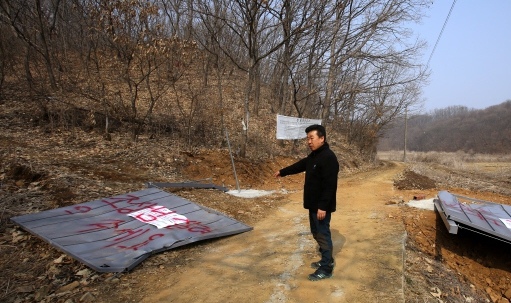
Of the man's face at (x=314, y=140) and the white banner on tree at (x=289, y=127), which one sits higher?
the white banner on tree at (x=289, y=127)

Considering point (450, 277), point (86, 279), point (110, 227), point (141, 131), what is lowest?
point (450, 277)

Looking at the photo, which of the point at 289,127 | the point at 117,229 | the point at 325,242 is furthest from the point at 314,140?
the point at 289,127

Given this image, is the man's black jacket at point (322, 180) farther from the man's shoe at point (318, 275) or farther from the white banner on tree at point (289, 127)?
the white banner on tree at point (289, 127)

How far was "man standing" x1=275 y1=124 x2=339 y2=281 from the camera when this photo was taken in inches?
154

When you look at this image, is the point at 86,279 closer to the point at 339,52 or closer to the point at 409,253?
the point at 409,253

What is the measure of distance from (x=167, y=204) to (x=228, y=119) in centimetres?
1253

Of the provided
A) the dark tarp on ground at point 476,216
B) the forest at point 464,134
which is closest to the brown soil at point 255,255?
the dark tarp on ground at point 476,216

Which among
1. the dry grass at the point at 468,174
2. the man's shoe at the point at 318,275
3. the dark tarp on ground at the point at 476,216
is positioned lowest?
the dry grass at the point at 468,174

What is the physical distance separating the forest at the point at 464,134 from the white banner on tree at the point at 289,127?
219 ft

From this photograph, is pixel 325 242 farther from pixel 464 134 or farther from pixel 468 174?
pixel 464 134

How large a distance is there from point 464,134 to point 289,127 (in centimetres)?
10245

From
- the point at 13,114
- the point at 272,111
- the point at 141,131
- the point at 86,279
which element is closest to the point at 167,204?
the point at 86,279

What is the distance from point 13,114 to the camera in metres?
12.5

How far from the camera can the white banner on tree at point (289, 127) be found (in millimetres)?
13164
